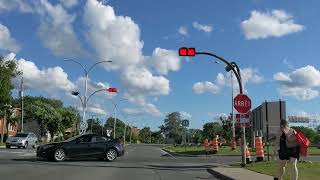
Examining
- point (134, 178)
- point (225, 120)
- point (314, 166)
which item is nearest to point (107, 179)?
point (134, 178)

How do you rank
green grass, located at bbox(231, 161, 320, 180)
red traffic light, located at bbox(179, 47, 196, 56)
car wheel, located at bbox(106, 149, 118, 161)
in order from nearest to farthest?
green grass, located at bbox(231, 161, 320, 180), red traffic light, located at bbox(179, 47, 196, 56), car wheel, located at bbox(106, 149, 118, 161)


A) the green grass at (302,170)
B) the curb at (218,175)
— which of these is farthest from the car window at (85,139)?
the green grass at (302,170)

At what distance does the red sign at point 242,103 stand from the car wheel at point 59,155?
31.4ft

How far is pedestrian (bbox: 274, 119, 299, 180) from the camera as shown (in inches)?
553

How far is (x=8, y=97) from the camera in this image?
65062 mm

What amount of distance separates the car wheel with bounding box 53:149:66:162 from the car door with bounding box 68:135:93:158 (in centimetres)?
39

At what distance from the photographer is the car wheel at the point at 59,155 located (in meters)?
28.0

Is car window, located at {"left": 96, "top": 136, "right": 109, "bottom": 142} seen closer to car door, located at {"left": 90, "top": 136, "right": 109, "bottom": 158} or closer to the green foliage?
car door, located at {"left": 90, "top": 136, "right": 109, "bottom": 158}

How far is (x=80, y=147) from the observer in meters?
28.9

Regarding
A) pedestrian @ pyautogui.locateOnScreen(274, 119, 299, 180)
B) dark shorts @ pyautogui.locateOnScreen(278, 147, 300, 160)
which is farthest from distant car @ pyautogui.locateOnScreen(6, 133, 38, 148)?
dark shorts @ pyautogui.locateOnScreen(278, 147, 300, 160)

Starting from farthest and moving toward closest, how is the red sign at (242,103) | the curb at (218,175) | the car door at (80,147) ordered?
1. the car door at (80,147)
2. the red sign at (242,103)
3. the curb at (218,175)

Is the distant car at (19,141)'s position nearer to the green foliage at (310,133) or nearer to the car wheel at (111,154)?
the car wheel at (111,154)

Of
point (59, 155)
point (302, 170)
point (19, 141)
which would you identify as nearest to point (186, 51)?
point (302, 170)

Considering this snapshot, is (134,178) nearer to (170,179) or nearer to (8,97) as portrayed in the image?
(170,179)
